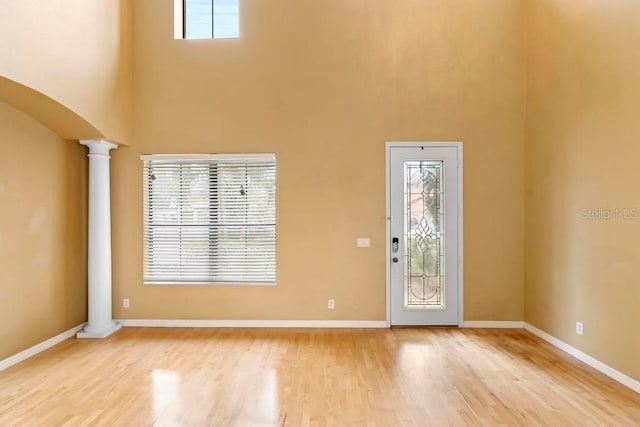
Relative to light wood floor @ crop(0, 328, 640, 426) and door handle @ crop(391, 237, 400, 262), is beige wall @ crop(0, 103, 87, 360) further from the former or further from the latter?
door handle @ crop(391, 237, 400, 262)

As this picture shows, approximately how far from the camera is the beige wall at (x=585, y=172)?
121 inches

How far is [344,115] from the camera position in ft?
15.2

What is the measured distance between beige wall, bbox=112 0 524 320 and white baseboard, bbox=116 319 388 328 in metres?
0.08

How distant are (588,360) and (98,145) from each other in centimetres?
582

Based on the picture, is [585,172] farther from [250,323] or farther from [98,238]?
[98,238]

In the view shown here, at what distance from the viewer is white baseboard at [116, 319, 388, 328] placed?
182 inches

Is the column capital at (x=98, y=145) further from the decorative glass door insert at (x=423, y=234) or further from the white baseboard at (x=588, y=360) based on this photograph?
the white baseboard at (x=588, y=360)

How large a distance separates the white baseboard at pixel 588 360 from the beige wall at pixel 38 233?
18.4ft

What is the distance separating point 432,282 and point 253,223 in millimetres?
2436

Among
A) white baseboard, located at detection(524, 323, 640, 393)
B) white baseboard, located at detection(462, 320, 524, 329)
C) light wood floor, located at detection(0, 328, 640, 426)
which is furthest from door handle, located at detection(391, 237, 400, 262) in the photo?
white baseboard, located at detection(524, 323, 640, 393)

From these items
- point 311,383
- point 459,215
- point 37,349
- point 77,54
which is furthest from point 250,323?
point 77,54

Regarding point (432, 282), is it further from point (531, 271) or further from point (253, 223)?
point (253, 223)

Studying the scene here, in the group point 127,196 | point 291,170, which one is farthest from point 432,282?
point 127,196

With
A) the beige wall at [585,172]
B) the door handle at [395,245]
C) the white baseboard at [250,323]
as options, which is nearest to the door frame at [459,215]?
the door handle at [395,245]
